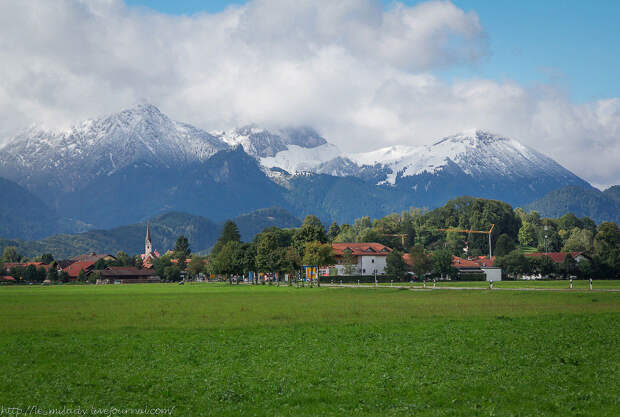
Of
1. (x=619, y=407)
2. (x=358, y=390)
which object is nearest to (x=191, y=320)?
(x=358, y=390)

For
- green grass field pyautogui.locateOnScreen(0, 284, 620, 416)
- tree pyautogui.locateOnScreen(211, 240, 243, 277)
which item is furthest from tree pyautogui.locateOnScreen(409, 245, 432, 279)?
green grass field pyautogui.locateOnScreen(0, 284, 620, 416)

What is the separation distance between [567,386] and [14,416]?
16889 mm

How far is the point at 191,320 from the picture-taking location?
44.9m

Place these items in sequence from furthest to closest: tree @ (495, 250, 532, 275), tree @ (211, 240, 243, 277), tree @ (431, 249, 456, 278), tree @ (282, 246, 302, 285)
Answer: tree @ (495, 250, 532, 275) → tree @ (211, 240, 243, 277) → tree @ (431, 249, 456, 278) → tree @ (282, 246, 302, 285)

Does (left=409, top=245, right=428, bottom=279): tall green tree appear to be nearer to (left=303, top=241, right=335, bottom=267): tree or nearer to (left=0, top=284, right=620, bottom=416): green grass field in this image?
(left=303, top=241, right=335, bottom=267): tree

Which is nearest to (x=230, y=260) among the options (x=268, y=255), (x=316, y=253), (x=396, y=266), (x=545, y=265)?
(x=268, y=255)

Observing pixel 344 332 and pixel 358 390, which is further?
pixel 344 332

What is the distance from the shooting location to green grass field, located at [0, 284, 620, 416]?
20.0 metres

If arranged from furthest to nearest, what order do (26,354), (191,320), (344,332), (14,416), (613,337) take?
(191,320) < (344,332) < (613,337) < (26,354) < (14,416)

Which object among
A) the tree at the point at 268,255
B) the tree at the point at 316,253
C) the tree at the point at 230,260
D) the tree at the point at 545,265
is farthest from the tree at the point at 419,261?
the tree at the point at 230,260

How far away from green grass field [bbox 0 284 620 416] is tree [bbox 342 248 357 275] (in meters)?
144

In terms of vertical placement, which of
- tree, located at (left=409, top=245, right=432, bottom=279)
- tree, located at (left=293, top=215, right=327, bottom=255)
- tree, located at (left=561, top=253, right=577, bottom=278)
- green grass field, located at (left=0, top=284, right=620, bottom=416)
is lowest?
green grass field, located at (left=0, top=284, right=620, bottom=416)

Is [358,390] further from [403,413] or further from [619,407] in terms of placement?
[619,407]

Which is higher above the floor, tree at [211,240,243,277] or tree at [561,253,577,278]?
tree at [211,240,243,277]
